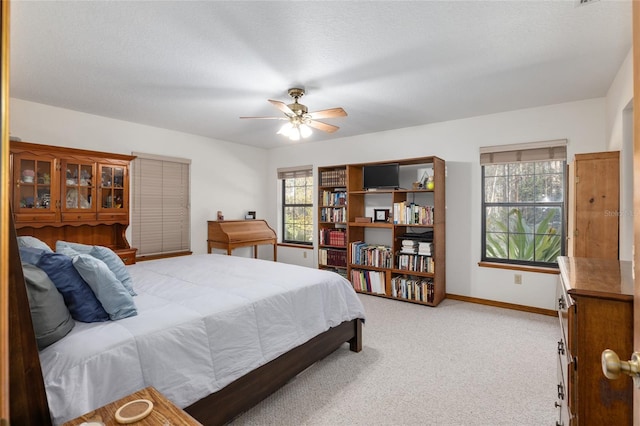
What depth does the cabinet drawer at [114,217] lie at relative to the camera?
12.3 ft

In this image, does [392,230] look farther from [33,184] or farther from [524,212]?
[33,184]

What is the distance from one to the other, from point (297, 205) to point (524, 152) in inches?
145

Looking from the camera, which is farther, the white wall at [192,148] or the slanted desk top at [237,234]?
the slanted desk top at [237,234]

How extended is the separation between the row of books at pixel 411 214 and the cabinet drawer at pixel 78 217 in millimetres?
3746

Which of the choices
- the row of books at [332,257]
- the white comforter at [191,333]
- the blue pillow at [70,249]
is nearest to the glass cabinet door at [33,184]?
the white comforter at [191,333]

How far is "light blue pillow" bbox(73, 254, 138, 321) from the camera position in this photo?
159 centimetres

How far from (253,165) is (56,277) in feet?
14.9

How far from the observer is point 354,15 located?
76.5 inches

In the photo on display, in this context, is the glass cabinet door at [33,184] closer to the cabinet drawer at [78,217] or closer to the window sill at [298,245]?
the cabinet drawer at [78,217]

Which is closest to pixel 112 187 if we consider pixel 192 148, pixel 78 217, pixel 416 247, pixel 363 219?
pixel 78 217

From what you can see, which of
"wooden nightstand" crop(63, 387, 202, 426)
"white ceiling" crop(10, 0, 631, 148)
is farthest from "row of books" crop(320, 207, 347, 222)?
"wooden nightstand" crop(63, 387, 202, 426)

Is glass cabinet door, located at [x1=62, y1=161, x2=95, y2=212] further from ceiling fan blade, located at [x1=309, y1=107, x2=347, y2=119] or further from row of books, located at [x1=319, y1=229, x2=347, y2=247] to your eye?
row of books, located at [x1=319, y1=229, x2=347, y2=247]

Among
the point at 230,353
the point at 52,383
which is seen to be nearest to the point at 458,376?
the point at 230,353

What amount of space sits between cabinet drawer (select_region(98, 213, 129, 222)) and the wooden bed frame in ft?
9.81
